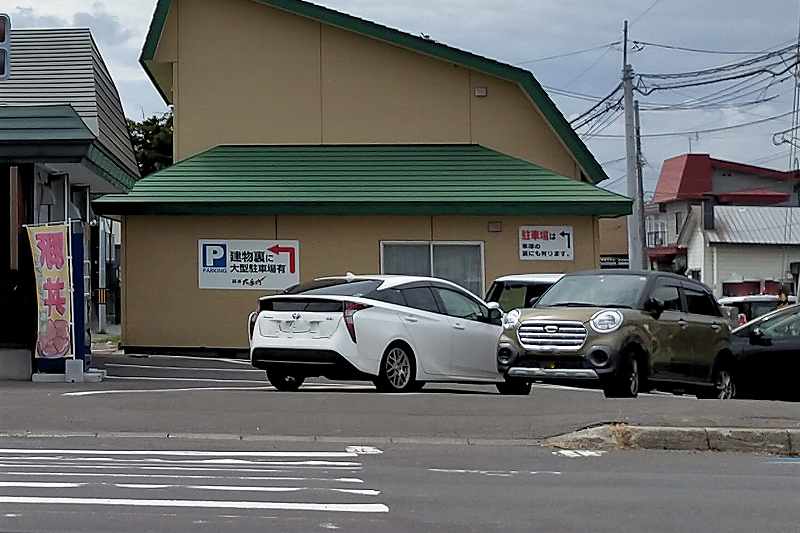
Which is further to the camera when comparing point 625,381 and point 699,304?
point 699,304

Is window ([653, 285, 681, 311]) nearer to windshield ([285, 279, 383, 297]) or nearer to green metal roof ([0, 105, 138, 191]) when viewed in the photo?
windshield ([285, 279, 383, 297])

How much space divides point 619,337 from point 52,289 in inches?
300

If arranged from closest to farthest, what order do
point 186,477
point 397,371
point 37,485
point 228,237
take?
1. point 37,485
2. point 186,477
3. point 397,371
4. point 228,237

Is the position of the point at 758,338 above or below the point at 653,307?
below

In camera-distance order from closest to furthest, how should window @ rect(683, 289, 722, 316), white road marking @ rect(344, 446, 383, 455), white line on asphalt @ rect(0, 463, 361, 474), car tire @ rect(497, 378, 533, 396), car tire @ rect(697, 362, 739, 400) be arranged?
white line on asphalt @ rect(0, 463, 361, 474) < white road marking @ rect(344, 446, 383, 455) < car tire @ rect(497, 378, 533, 396) < window @ rect(683, 289, 722, 316) < car tire @ rect(697, 362, 739, 400)

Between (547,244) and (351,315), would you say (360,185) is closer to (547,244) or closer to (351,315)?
(547,244)

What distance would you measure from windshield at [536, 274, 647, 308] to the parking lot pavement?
3.83ft

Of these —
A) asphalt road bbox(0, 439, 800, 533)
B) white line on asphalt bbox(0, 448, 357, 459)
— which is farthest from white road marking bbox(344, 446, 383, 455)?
white line on asphalt bbox(0, 448, 357, 459)

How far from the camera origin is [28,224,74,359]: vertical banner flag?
16172 millimetres

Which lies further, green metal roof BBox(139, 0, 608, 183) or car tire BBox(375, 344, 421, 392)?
green metal roof BBox(139, 0, 608, 183)

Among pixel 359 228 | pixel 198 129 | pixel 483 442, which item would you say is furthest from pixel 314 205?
pixel 483 442

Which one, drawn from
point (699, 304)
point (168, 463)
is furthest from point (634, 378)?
point (168, 463)

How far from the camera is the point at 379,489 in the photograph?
880 cm

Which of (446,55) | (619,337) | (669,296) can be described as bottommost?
(619,337)
